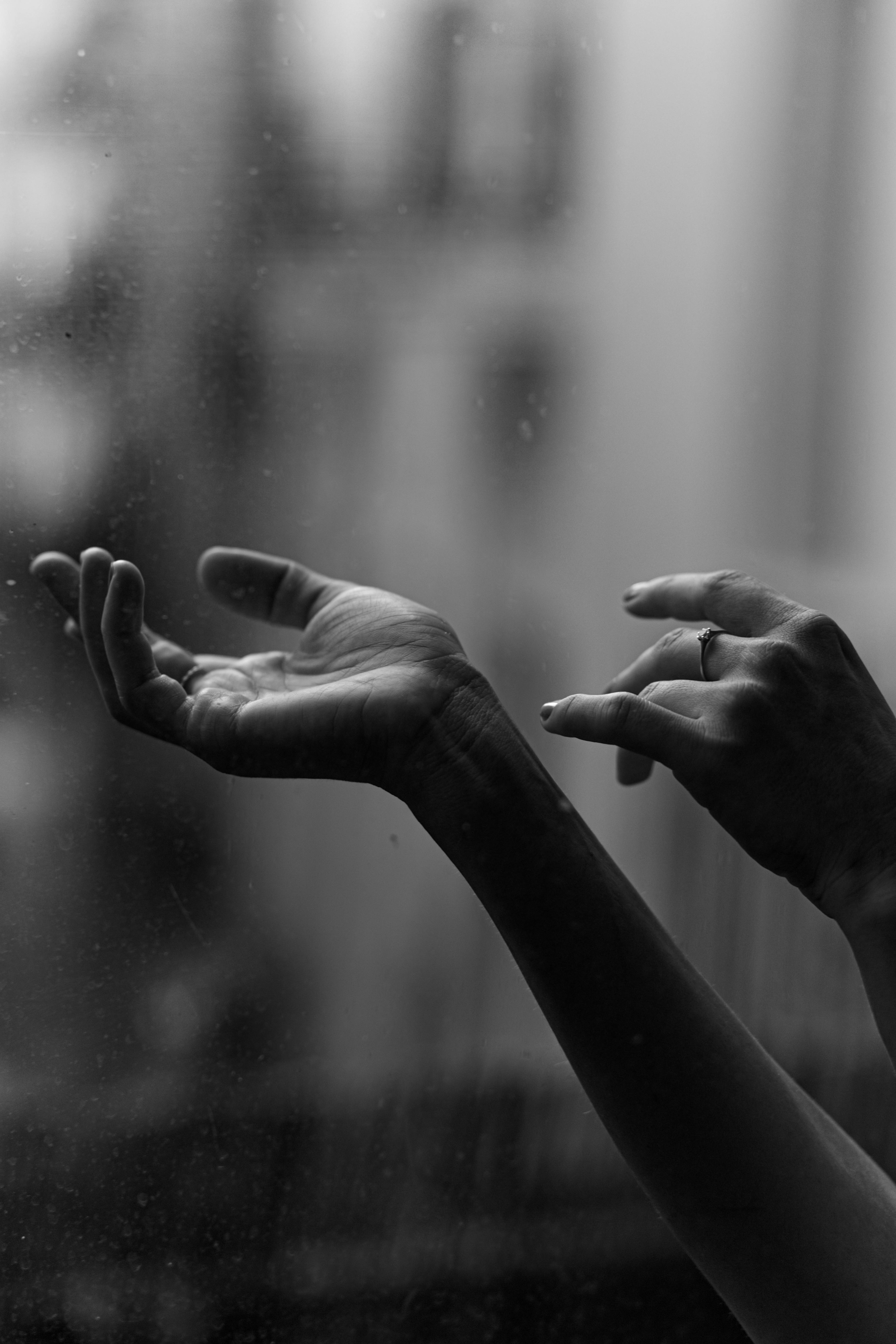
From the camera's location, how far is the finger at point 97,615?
0.64 m

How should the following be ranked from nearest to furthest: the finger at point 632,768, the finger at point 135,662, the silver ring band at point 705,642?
the finger at point 135,662
the silver ring band at point 705,642
the finger at point 632,768

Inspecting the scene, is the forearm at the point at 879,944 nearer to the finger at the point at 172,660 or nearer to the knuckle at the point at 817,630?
the knuckle at the point at 817,630

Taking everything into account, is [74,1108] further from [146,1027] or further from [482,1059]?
[482,1059]

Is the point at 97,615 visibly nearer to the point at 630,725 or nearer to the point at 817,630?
the point at 630,725

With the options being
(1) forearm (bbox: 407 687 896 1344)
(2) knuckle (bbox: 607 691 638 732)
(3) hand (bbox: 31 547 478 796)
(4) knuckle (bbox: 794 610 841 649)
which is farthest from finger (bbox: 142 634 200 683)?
(4) knuckle (bbox: 794 610 841 649)

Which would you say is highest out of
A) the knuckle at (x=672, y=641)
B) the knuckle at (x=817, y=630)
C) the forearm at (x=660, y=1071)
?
the knuckle at (x=817, y=630)

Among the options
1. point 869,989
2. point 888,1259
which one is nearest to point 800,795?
point 869,989

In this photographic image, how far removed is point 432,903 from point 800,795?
0.32m

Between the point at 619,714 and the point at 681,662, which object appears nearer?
the point at 619,714

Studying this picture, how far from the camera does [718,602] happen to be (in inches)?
29.9

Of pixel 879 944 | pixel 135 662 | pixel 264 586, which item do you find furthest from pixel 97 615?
pixel 879 944

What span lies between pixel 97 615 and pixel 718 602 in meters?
0.43

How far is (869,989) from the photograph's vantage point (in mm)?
671

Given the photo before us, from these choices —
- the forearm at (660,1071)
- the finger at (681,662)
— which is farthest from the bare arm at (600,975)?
the finger at (681,662)
